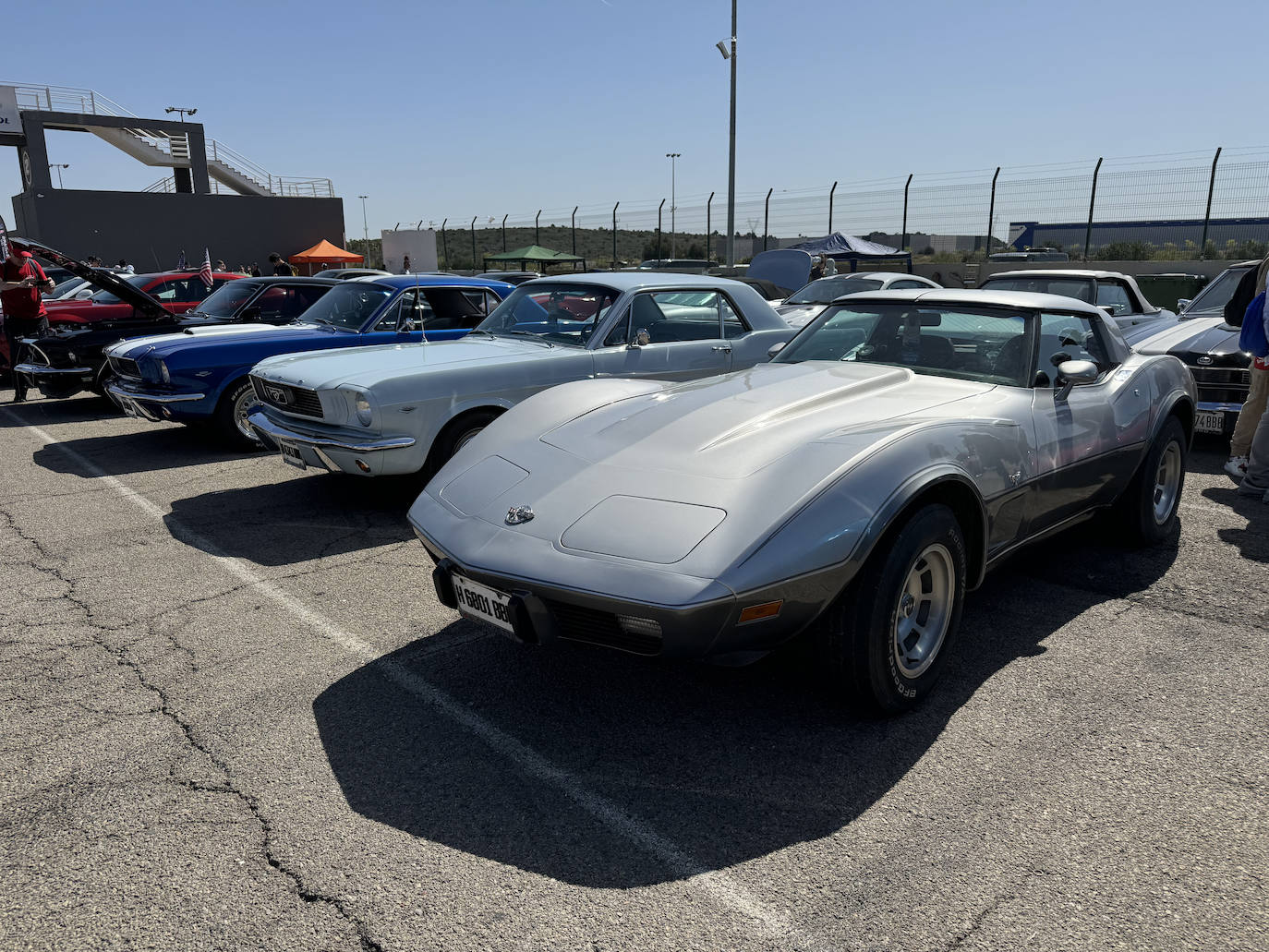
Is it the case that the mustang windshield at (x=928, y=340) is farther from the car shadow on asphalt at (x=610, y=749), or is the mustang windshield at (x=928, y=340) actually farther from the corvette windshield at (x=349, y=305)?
the corvette windshield at (x=349, y=305)

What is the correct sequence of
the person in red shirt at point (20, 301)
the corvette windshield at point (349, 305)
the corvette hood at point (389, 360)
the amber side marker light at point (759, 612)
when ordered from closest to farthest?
the amber side marker light at point (759, 612)
the corvette hood at point (389, 360)
the corvette windshield at point (349, 305)
the person in red shirt at point (20, 301)

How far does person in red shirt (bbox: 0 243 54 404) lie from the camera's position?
10.2m

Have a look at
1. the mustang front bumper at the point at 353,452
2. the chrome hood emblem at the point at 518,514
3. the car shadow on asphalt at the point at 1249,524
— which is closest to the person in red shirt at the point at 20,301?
the mustang front bumper at the point at 353,452

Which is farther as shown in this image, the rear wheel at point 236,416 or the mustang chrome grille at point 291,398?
the rear wheel at point 236,416

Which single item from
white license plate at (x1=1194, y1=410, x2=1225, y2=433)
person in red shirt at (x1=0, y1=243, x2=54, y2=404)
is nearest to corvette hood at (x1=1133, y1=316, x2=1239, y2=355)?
white license plate at (x1=1194, y1=410, x2=1225, y2=433)

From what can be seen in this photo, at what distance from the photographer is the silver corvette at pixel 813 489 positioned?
2742 mm

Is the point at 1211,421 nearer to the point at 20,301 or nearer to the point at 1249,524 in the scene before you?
the point at 1249,524

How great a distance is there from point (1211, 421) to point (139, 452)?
909cm

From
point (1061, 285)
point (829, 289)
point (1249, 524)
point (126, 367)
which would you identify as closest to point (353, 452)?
point (126, 367)

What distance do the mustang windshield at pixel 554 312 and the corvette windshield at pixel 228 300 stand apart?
4.18 m

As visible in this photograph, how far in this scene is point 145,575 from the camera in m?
4.76

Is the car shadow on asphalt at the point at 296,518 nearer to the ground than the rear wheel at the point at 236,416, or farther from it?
nearer to the ground

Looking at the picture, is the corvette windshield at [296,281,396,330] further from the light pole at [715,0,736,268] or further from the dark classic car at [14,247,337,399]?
the light pole at [715,0,736,268]

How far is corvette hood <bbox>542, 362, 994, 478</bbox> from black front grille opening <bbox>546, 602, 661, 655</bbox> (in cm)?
61
